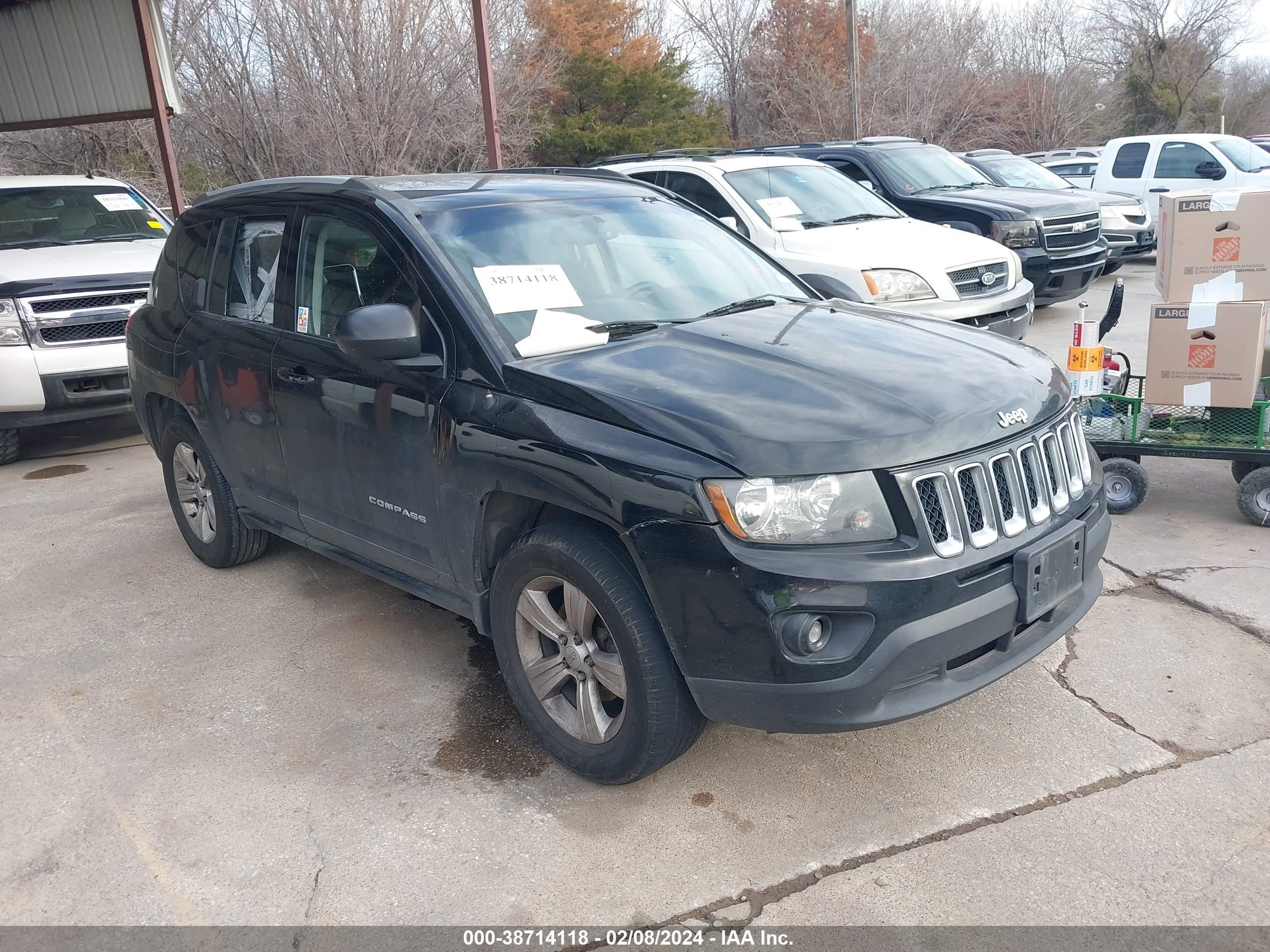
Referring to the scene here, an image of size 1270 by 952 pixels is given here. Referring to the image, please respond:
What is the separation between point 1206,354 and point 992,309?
2963 millimetres

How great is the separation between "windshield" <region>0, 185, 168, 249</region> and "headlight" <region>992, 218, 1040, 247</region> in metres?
7.71

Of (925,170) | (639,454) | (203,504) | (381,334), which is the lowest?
(203,504)

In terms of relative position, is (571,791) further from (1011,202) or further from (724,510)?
(1011,202)

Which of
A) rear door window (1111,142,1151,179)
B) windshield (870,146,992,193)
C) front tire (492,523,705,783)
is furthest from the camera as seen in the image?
rear door window (1111,142,1151,179)

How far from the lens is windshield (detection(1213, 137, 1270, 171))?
14719 millimetres

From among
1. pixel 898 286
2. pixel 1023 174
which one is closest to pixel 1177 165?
pixel 1023 174

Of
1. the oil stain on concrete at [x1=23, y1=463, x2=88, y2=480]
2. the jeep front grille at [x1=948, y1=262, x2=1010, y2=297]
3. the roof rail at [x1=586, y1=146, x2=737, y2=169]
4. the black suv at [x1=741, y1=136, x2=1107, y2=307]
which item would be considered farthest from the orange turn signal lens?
the black suv at [x1=741, y1=136, x2=1107, y2=307]

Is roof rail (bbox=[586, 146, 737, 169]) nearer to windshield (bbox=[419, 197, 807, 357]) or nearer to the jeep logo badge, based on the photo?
windshield (bbox=[419, 197, 807, 357])

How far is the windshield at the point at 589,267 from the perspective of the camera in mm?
3547

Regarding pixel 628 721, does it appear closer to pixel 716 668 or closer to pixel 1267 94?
pixel 716 668

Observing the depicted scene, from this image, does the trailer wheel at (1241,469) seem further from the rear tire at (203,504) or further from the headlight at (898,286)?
the rear tire at (203,504)

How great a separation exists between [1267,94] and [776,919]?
54.3 m

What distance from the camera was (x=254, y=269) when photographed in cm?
451

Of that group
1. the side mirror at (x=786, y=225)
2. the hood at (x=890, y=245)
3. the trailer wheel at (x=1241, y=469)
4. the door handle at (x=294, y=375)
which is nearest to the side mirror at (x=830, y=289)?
the door handle at (x=294, y=375)
